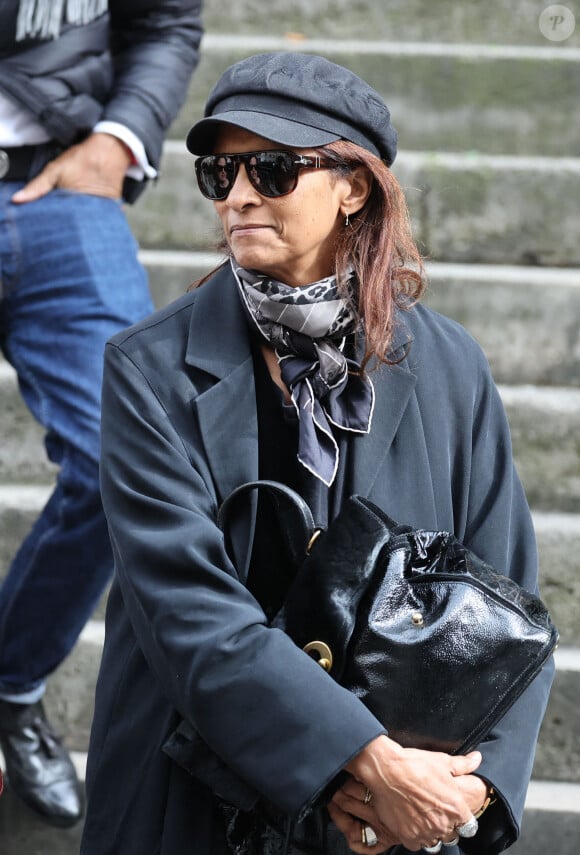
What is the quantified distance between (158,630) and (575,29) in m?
3.75

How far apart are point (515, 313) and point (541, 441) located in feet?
1.44

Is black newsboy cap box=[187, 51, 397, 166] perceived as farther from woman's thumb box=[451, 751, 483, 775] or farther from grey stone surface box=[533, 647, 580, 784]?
grey stone surface box=[533, 647, 580, 784]

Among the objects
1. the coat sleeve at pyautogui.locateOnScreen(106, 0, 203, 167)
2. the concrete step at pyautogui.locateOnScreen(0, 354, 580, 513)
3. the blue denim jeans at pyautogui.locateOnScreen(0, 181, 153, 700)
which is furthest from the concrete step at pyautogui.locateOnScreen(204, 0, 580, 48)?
the blue denim jeans at pyautogui.locateOnScreen(0, 181, 153, 700)

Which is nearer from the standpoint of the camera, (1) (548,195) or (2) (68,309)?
Answer: (2) (68,309)

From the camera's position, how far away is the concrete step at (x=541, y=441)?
3594mm

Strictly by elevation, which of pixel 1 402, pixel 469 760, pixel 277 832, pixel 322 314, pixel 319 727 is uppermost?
pixel 322 314

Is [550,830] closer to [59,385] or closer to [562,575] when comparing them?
[562,575]

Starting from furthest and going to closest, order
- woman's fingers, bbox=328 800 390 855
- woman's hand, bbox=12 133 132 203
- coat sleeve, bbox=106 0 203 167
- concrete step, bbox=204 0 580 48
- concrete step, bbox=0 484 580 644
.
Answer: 1. concrete step, bbox=204 0 580 48
2. concrete step, bbox=0 484 580 644
3. coat sleeve, bbox=106 0 203 167
4. woman's hand, bbox=12 133 132 203
5. woman's fingers, bbox=328 800 390 855

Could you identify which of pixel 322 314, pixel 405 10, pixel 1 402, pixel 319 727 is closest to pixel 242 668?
pixel 319 727

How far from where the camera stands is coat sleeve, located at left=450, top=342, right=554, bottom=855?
1944mm

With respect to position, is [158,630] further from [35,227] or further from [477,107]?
[477,107]

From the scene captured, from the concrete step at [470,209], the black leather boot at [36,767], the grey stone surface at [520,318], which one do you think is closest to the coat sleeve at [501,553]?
the black leather boot at [36,767]

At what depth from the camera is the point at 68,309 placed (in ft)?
9.23

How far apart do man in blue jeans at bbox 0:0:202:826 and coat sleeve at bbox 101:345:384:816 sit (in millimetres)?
863
